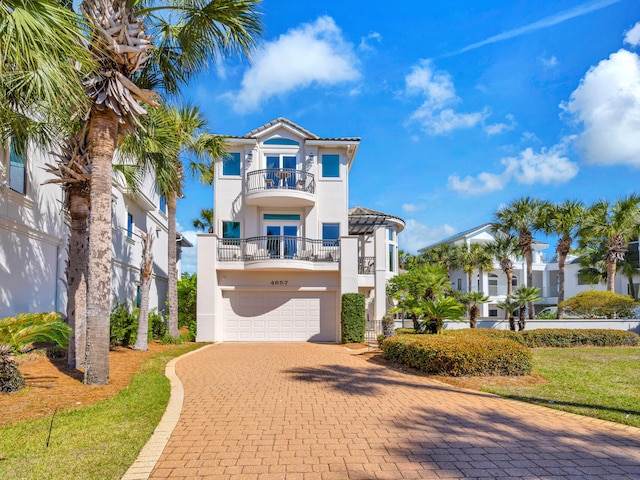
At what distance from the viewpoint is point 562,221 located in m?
24.0

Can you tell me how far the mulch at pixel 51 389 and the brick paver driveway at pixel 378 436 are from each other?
5.13ft

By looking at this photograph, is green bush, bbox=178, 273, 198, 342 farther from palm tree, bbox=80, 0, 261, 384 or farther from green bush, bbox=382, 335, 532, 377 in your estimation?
green bush, bbox=382, 335, 532, 377

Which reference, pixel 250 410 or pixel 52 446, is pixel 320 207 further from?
pixel 52 446

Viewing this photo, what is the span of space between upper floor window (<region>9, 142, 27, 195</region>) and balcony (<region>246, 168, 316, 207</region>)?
Result: 914 centimetres

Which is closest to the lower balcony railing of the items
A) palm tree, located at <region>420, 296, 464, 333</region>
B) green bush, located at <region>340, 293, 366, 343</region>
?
green bush, located at <region>340, 293, 366, 343</region>

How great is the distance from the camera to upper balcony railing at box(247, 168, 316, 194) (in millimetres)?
19219

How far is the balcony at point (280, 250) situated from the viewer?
728 inches

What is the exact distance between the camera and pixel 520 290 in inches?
807

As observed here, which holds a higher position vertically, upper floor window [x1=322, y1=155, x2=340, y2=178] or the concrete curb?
upper floor window [x1=322, y1=155, x2=340, y2=178]

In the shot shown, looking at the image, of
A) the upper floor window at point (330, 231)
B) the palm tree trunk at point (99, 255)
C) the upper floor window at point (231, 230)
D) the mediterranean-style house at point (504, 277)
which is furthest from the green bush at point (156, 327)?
the mediterranean-style house at point (504, 277)

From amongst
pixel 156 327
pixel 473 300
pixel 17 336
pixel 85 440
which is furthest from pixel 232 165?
pixel 85 440

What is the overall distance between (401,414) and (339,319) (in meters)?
12.1

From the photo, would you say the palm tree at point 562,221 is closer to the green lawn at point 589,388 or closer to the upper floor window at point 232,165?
the green lawn at point 589,388

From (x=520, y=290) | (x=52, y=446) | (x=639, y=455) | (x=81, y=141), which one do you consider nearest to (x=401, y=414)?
(x=639, y=455)
